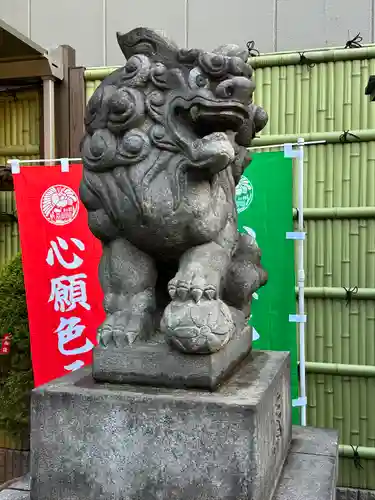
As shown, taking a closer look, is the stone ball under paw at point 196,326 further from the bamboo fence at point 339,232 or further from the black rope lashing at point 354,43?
the black rope lashing at point 354,43

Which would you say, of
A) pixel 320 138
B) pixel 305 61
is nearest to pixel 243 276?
pixel 320 138

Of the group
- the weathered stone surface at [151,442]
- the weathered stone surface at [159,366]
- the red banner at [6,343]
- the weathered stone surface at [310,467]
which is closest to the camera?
the weathered stone surface at [151,442]

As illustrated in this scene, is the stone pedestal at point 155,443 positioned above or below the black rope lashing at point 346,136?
below

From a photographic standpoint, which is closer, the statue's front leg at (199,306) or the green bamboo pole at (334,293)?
the statue's front leg at (199,306)

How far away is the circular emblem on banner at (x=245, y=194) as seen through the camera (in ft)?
9.92

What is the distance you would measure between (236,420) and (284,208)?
5.71ft

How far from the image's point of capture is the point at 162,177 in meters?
1.66

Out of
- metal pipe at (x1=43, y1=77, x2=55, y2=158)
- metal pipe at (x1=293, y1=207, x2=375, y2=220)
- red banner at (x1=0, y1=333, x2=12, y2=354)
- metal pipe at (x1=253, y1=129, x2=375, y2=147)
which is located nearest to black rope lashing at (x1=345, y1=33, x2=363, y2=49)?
metal pipe at (x1=253, y1=129, x2=375, y2=147)

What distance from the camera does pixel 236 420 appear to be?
4.66 feet

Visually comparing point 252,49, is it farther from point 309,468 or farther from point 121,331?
point 309,468

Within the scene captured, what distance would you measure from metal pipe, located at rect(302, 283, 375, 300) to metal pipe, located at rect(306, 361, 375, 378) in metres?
0.43

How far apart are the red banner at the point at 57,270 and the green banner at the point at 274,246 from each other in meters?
0.92

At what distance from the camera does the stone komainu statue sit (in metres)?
1.61

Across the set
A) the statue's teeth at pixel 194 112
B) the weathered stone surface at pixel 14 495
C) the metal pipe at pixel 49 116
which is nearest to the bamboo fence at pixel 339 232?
the metal pipe at pixel 49 116
